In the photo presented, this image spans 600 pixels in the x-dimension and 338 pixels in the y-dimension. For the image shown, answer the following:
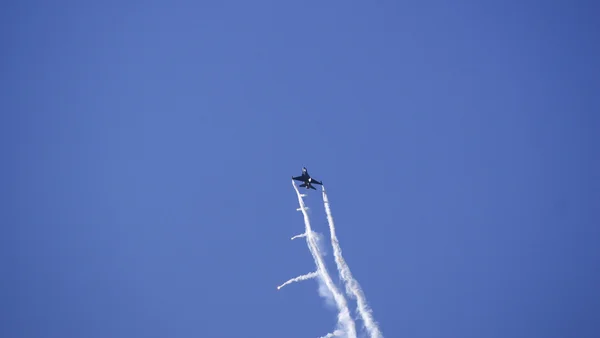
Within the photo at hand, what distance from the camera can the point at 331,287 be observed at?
63.7 metres

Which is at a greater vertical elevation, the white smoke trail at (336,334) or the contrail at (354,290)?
the contrail at (354,290)

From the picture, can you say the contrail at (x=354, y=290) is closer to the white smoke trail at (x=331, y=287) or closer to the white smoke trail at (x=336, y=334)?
the white smoke trail at (x=331, y=287)

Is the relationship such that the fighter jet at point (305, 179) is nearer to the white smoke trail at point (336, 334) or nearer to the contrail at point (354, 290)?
the contrail at point (354, 290)

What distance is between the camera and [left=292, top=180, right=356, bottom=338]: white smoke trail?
6206 centimetres

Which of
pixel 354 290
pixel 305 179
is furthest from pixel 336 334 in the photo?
pixel 305 179

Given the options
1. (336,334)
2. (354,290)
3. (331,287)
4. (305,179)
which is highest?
(305,179)

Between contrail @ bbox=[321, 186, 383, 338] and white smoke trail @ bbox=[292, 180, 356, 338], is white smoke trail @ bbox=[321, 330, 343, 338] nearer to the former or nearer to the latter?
white smoke trail @ bbox=[292, 180, 356, 338]

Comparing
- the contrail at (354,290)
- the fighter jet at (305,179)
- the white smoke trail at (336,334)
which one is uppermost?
the fighter jet at (305,179)

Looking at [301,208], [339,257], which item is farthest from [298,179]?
[339,257]

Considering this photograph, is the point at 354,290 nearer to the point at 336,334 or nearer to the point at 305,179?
the point at 336,334

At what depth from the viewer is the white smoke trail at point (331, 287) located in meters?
62.1

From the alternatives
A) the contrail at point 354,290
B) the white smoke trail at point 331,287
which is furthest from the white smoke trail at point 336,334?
the contrail at point 354,290

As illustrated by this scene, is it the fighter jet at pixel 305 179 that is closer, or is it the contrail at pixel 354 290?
A: the contrail at pixel 354 290

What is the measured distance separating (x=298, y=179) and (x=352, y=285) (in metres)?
10.8
